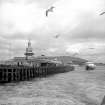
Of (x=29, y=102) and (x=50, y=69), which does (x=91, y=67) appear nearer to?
(x=50, y=69)

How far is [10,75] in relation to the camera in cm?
4806

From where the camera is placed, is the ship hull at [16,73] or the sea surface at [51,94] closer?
the sea surface at [51,94]

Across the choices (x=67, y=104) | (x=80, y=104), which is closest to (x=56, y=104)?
(x=67, y=104)

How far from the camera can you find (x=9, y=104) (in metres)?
20.2

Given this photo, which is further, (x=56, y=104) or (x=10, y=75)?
(x=10, y=75)

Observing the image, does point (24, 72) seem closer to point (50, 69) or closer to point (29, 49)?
point (50, 69)

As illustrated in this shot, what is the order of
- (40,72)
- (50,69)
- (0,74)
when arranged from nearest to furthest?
(0,74) → (40,72) → (50,69)

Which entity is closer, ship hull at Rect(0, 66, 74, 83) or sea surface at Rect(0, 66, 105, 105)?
sea surface at Rect(0, 66, 105, 105)

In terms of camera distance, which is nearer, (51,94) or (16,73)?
(51,94)

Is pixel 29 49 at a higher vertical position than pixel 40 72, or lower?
higher

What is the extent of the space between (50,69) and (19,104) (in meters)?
61.0

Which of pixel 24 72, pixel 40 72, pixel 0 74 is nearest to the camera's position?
pixel 0 74

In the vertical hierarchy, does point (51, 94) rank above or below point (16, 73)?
below

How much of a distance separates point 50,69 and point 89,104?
60.5 m
